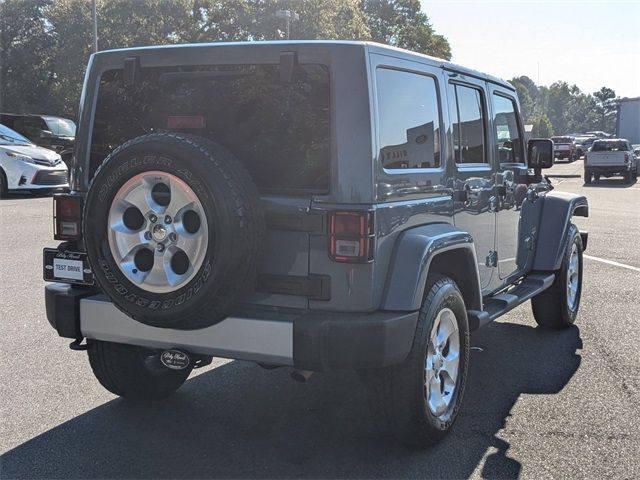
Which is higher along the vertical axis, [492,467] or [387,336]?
[387,336]

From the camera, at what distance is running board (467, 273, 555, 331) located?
4098 mm

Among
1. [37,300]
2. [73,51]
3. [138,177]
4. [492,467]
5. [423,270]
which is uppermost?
[73,51]

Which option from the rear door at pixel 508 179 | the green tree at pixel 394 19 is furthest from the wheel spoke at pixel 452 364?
the green tree at pixel 394 19

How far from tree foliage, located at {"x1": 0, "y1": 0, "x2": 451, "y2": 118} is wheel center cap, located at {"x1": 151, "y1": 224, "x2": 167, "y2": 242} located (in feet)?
144

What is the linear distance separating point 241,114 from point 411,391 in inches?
63.4

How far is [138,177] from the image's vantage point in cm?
319

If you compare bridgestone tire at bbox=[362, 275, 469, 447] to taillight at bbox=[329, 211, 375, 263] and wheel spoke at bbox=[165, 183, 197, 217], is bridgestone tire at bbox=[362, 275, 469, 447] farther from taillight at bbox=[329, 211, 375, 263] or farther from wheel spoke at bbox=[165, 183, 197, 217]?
wheel spoke at bbox=[165, 183, 197, 217]

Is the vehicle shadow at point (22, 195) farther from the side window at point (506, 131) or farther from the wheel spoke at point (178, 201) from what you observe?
the wheel spoke at point (178, 201)

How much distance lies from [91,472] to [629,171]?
28.1 metres

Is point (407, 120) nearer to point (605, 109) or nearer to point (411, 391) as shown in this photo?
point (411, 391)

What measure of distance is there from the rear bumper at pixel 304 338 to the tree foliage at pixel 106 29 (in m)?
44.0

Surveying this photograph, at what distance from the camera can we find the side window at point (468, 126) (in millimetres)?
4227

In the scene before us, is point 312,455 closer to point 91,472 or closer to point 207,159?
point 91,472

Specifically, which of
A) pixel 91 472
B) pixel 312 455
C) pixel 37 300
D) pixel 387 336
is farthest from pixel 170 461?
pixel 37 300
